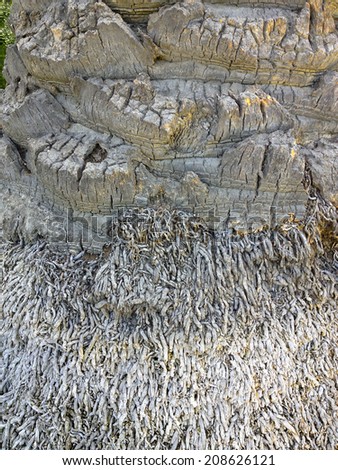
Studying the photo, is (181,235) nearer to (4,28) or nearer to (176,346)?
(176,346)

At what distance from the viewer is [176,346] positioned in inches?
61.9

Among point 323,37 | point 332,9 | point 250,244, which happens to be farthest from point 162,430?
point 332,9

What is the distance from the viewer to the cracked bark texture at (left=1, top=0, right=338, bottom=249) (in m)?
1.52

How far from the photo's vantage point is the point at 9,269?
181 cm

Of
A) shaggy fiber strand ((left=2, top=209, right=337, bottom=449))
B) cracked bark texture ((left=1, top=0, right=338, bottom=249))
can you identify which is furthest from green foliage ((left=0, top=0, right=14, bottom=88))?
shaggy fiber strand ((left=2, top=209, right=337, bottom=449))

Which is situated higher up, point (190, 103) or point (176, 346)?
point (190, 103)

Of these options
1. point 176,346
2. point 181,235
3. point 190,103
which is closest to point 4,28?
point 190,103

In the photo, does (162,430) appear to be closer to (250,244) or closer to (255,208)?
(250,244)

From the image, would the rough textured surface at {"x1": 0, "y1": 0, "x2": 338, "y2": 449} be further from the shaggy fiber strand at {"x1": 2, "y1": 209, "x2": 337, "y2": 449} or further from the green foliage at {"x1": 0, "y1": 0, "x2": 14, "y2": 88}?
the green foliage at {"x1": 0, "y1": 0, "x2": 14, "y2": 88}

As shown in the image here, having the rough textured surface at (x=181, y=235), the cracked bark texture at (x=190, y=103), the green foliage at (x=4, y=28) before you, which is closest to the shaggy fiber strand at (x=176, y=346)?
the rough textured surface at (x=181, y=235)

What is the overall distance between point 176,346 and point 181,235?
454 mm

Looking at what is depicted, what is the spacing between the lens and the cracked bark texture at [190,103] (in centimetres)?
152

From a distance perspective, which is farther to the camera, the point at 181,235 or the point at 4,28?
the point at 4,28

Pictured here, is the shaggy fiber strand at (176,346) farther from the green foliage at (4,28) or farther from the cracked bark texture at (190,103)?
the green foliage at (4,28)
